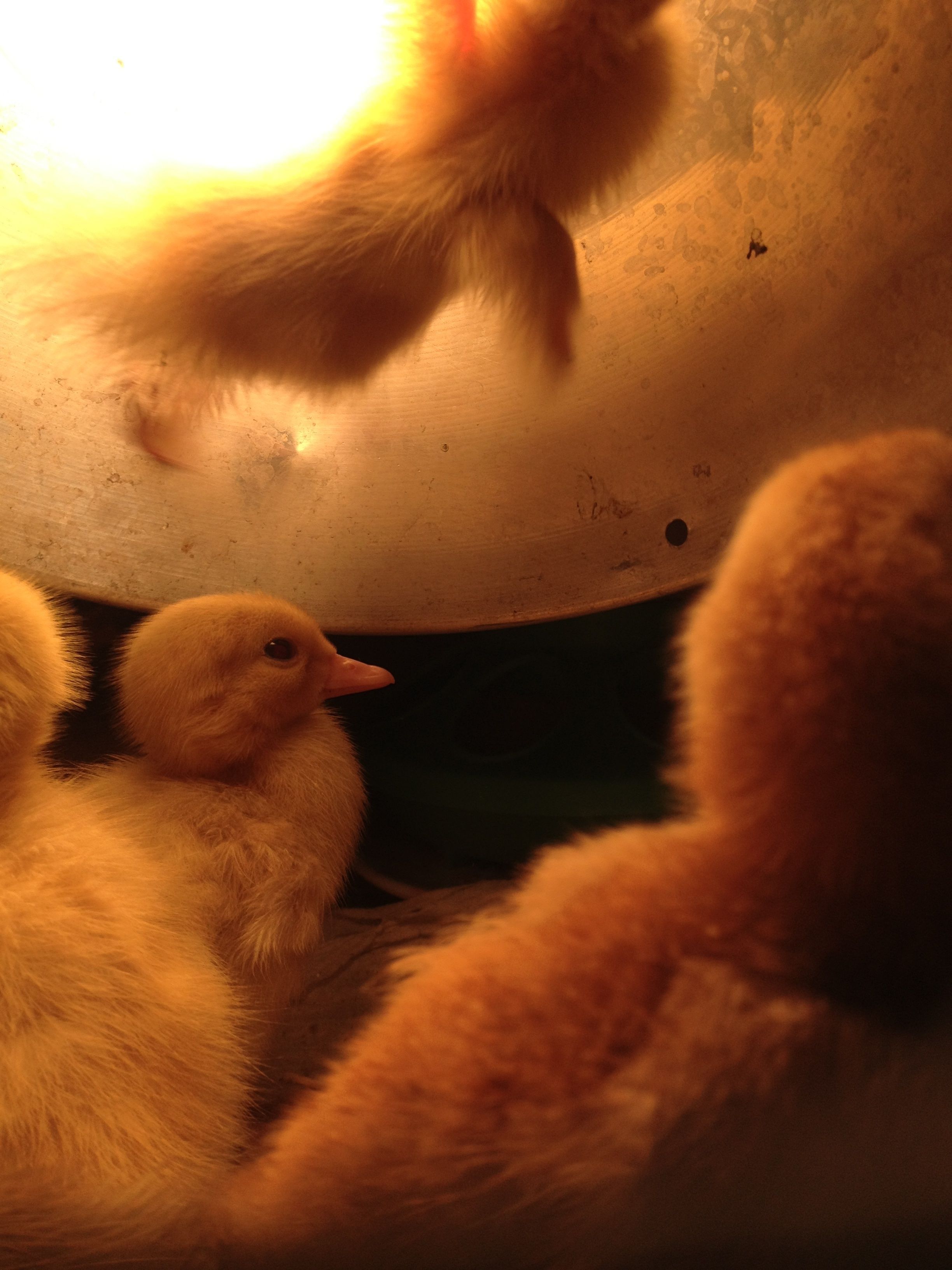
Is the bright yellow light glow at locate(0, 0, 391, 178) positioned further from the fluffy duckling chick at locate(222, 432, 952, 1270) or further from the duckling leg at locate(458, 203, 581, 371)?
the fluffy duckling chick at locate(222, 432, 952, 1270)

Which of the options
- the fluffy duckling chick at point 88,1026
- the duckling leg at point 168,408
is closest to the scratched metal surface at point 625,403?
the duckling leg at point 168,408

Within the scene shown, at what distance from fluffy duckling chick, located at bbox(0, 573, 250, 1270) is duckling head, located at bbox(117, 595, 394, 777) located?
0.17 ft

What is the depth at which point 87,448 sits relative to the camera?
593 mm

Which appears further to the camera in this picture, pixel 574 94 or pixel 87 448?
pixel 87 448

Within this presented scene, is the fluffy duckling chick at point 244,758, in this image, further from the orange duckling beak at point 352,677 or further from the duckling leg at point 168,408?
the duckling leg at point 168,408

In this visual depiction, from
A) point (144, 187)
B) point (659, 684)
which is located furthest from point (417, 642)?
point (144, 187)

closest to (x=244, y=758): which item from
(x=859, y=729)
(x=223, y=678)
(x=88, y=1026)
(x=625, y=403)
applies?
(x=223, y=678)

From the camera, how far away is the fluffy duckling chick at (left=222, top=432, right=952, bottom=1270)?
23cm

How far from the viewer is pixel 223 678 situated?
0.60m

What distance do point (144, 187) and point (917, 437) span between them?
1.41ft

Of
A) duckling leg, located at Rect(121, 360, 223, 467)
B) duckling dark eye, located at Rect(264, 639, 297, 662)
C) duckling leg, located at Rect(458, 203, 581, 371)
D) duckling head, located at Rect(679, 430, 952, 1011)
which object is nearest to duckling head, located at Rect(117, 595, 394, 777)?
duckling dark eye, located at Rect(264, 639, 297, 662)

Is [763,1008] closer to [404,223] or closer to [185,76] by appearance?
[404,223]

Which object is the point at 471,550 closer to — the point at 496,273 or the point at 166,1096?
the point at 496,273

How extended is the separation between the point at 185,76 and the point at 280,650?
34 cm
